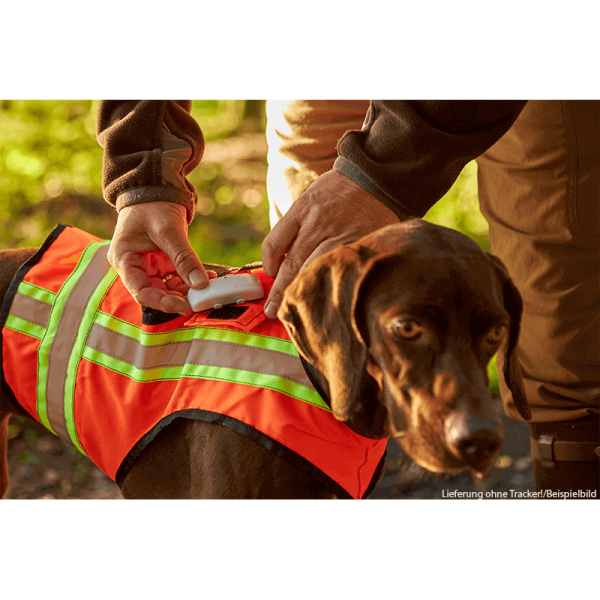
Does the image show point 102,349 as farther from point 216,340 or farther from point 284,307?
point 284,307

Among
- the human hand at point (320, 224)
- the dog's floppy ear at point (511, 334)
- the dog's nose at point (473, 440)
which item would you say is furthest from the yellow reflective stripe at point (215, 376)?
the dog's floppy ear at point (511, 334)

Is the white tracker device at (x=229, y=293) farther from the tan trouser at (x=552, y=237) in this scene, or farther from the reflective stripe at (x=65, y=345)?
the tan trouser at (x=552, y=237)

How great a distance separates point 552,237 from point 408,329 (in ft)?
3.82

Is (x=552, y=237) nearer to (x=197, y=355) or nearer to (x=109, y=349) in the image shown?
(x=197, y=355)

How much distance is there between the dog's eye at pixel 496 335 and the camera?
4.23 ft

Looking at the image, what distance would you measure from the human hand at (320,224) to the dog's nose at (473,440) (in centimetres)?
61

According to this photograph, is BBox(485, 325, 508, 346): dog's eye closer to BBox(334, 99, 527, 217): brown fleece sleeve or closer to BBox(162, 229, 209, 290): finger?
BBox(334, 99, 527, 217): brown fleece sleeve

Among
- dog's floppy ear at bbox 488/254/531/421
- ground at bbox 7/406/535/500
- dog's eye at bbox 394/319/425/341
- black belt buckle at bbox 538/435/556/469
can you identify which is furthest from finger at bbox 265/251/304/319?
black belt buckle at bbox 538/435/556/469

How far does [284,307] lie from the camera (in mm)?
1404

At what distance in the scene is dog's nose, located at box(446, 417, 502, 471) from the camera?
115cm

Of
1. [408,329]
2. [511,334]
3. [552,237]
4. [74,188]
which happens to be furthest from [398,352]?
[74,188]

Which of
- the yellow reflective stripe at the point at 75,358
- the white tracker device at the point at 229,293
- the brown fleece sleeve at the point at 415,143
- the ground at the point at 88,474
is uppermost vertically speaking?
the brown fleece sleeve at the point at 415,143

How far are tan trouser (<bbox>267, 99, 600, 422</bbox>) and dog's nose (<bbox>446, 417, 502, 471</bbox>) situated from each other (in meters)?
0.92

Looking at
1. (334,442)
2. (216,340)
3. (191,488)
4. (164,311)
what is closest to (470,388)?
(334,442)
